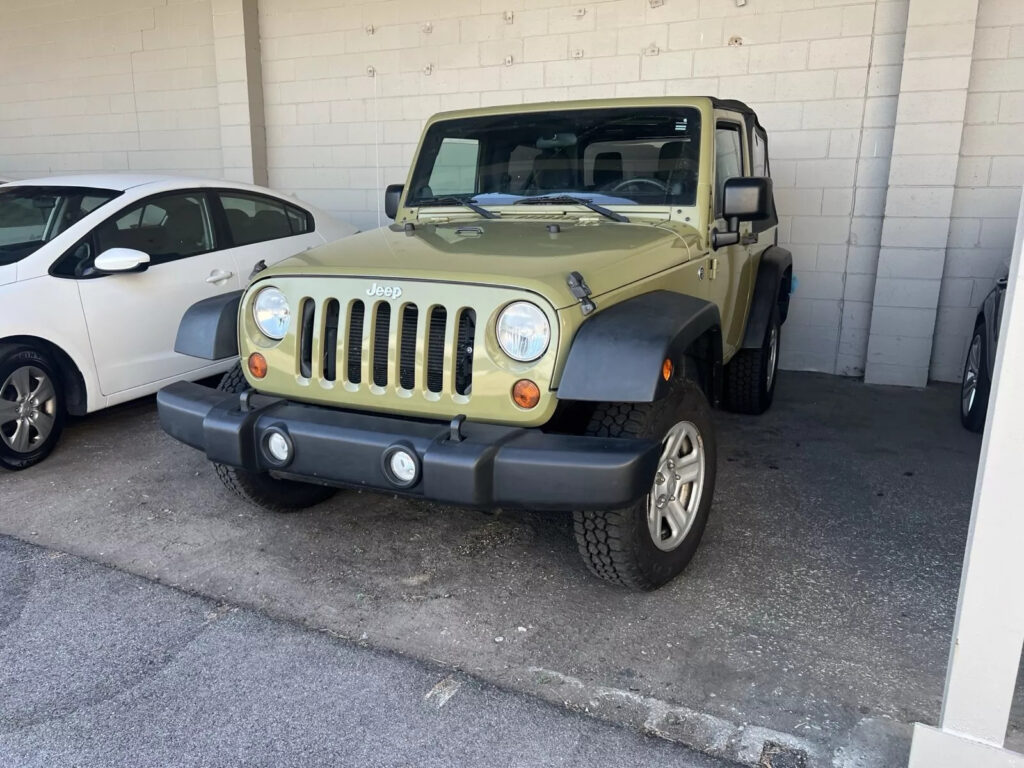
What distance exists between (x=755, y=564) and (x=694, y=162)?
1.82m

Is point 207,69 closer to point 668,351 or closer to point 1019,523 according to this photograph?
point 668,351

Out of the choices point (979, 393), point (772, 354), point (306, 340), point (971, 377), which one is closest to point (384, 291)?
point (306, 340)

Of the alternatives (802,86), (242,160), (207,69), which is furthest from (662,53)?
(207,69)

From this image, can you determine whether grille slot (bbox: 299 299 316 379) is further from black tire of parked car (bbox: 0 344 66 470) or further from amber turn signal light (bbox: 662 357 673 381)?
black tire of parked car (bbox: 0 344 66 470)

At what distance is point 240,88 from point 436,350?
6645 millimetres

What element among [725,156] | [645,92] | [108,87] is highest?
[108,87]

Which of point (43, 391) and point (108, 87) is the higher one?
point (108, 87)

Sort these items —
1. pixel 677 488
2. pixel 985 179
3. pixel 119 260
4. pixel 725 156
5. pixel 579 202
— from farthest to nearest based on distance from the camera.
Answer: pixel 985 179 < pixel 119 260 < pixel 725 156 < pixel 579 202 < pixel 677 488

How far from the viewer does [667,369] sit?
259 centimetres

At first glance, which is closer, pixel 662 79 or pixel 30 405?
pixel 30 405

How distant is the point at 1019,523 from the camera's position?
184cm

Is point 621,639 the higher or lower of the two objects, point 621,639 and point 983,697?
the lower

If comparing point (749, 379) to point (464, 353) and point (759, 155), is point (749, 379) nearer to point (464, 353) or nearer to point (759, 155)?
point (759, 155)

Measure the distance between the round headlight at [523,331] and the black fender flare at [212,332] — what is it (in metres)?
1.18
